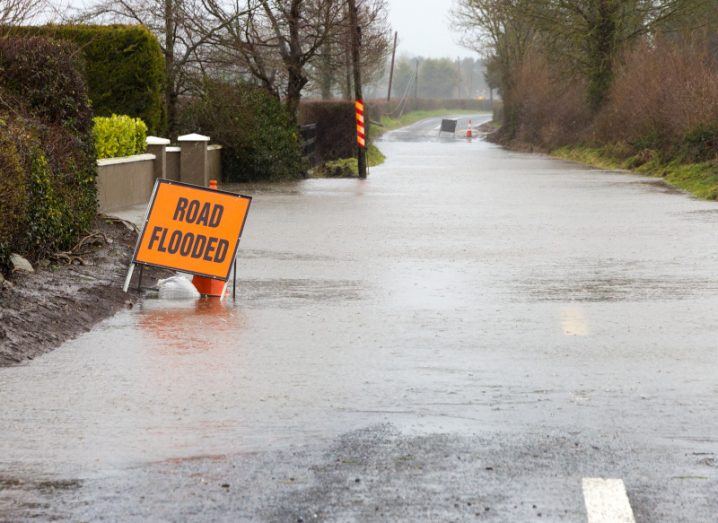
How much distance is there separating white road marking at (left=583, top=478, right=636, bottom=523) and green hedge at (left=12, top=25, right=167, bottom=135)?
804 inches

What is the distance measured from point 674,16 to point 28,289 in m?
41.0

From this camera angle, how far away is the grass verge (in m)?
26.2

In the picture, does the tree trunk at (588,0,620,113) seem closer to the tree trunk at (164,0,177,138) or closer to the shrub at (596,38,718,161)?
the shrub at (596,38,718,161)

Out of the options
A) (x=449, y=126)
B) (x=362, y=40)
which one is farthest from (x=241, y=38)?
(x=449, y=126)

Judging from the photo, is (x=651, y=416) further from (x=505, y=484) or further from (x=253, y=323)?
(x=253, y=323)

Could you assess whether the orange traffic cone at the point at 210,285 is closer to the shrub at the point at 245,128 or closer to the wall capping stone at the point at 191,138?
the wall capping stone at the point at 191,138

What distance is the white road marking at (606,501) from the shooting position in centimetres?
511

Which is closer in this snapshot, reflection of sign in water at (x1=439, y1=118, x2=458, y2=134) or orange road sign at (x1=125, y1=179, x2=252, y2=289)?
orange road sign at (x1=125, y1=179, x2=252, y2=289)

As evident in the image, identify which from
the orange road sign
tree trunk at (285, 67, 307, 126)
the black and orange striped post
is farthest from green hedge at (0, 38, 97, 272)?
tree trunk at (285, 67, 307, 126)

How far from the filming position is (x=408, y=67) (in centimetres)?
19662

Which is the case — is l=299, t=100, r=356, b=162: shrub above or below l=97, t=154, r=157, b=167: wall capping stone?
below

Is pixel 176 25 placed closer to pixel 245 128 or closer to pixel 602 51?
pixel 245 128

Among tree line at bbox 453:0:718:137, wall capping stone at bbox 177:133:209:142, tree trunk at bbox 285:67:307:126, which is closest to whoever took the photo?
wall capping stone at bbox 177:133:209:142

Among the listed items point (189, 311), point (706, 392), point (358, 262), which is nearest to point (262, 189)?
point (358, 262)
